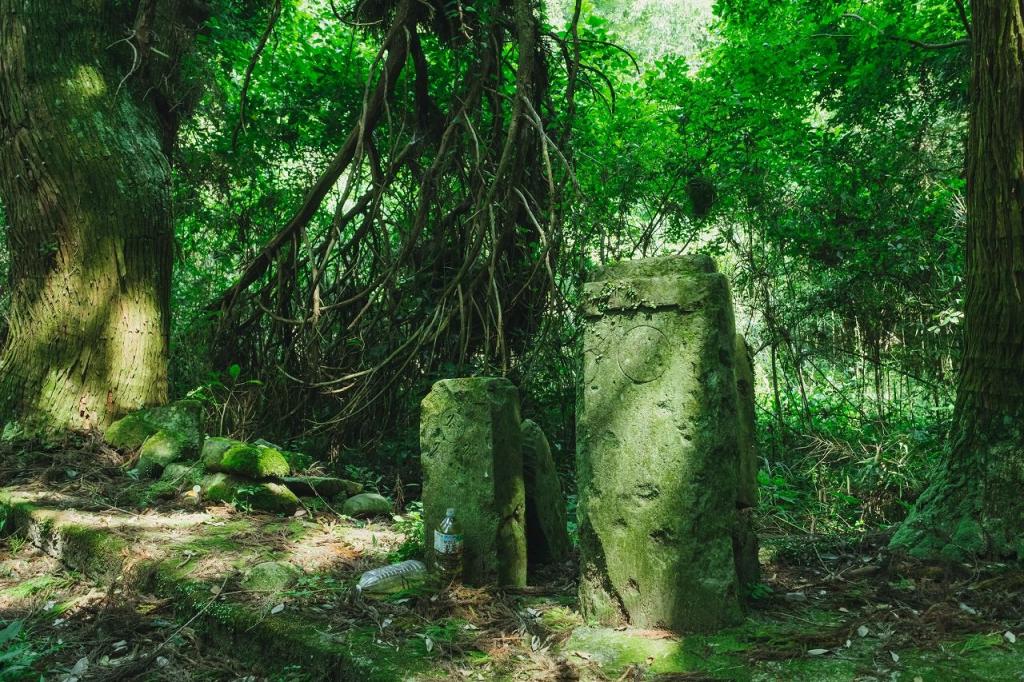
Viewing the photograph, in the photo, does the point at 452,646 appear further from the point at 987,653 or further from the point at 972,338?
the point at 972,338

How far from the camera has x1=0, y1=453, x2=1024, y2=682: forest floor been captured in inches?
100

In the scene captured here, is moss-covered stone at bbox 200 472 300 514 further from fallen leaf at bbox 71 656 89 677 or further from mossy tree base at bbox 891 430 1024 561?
mossy tree base at bbox 891 430 1024 561

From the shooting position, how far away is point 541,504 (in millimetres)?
3623

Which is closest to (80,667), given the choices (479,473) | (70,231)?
(479,473)

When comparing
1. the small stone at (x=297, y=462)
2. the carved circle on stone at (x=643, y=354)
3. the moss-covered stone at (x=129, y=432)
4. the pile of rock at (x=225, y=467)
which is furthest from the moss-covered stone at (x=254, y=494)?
the carved circle on stone at (x=643, y=354)

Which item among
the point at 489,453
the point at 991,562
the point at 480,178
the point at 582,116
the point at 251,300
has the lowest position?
the point at 991,562

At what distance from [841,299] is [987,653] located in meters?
4.28

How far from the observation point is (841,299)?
6.39 meters

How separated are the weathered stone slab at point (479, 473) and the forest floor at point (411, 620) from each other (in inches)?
6.9

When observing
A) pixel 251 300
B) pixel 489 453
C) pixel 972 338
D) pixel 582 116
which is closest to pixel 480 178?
pixel 582 116

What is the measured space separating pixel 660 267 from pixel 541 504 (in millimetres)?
1369

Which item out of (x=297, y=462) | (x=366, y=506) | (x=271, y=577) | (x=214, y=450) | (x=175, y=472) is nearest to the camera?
(x=271, y=577)

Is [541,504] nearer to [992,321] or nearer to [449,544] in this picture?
[449,544]

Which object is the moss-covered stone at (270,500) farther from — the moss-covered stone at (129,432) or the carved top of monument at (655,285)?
the carved top of monument at (655,285)
